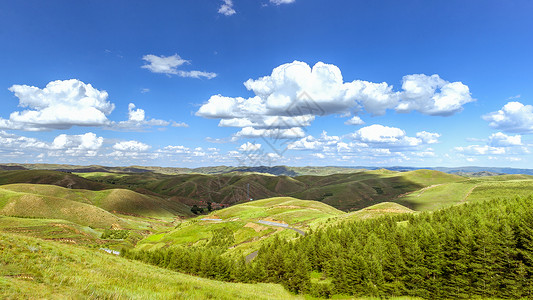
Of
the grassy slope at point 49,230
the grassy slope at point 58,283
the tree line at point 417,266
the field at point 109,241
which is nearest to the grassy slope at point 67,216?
the grassy slope at point 49,230

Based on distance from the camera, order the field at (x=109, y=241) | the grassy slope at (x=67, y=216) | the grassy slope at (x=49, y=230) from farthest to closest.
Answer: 1. the grassy slope at (x=67, y=216)
2. the grassy slope at (x=49, y=230)
3. the field at (x=109, y=241)

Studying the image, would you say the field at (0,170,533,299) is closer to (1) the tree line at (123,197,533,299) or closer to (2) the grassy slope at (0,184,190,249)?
(2) the grassy slope at (0,184,190,249)

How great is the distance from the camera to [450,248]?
183 feet

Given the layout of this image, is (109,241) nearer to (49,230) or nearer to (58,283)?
Answer: (49,230)

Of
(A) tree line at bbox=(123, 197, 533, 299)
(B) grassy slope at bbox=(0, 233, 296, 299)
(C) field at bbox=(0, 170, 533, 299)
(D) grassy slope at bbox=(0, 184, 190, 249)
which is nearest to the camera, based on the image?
(B) grassy slope at bbox=(0, 233, 296, 299)

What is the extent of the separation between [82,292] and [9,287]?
329 centimetres

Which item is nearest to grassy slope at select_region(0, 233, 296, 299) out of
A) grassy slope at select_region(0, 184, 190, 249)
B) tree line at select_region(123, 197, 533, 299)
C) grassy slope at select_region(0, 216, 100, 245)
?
tree line at select_region(123, 197, 533, 299)

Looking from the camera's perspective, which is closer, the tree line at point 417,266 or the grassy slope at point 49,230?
the tree line at point 417,266

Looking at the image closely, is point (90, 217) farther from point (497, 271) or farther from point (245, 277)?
point (497, 271)

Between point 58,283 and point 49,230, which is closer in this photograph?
point 58,283

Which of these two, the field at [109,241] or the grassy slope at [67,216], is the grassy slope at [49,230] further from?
the field at [109,241]

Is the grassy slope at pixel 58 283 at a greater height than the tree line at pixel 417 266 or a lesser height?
greater

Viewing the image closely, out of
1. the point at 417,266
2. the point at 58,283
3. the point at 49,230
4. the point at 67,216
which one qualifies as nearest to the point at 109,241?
the point at 49,230

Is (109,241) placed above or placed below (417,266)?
below
